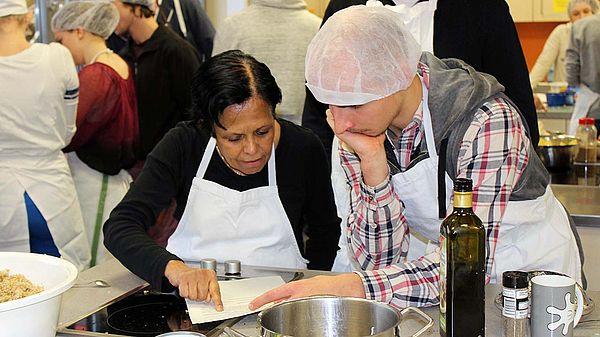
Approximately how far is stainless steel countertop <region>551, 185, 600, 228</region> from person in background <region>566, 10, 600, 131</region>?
90.9 inches

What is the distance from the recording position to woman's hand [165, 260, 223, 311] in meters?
1.66

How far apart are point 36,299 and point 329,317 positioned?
0.47 metres

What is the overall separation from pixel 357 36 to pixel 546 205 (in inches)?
23.1

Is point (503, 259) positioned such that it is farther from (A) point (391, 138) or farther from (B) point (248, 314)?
(B) point (248, 314)

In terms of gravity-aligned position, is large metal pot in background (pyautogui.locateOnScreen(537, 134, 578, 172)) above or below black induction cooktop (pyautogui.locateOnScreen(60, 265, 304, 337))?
below

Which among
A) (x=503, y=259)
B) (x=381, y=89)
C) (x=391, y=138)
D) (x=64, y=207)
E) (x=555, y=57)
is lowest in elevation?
(x=555, y=57)

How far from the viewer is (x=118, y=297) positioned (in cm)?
175

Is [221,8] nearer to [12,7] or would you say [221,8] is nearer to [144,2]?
[144,2]

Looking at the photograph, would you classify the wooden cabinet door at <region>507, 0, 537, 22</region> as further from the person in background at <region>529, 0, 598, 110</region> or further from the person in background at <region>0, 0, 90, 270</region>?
the person in background at <region>0, 0, 90, 270</region>

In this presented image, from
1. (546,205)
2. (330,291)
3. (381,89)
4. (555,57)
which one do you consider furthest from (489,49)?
(555,57)

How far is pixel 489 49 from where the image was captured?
2.32 m

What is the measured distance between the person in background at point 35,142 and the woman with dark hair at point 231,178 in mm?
1375

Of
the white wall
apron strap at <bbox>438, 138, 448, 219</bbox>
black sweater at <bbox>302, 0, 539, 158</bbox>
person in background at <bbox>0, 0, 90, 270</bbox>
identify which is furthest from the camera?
the white wall

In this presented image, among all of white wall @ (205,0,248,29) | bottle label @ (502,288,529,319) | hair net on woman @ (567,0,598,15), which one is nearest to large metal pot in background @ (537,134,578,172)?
bottle label @ (502,288,529,319)
